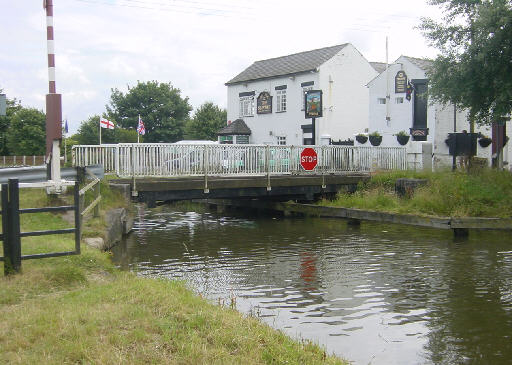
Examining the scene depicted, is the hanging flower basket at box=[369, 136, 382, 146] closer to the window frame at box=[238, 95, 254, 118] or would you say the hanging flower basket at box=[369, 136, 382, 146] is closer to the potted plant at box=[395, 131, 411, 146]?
the potted plant at box=[395, 131, 411, 146]

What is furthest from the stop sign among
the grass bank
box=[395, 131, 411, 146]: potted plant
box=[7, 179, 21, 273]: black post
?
box=[7, 179, 21, 273]: black post

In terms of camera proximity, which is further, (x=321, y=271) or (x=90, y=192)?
(x=90, y=192)

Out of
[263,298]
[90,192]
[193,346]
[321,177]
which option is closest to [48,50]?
[90,192]

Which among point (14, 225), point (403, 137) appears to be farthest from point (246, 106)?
point (14, 225)

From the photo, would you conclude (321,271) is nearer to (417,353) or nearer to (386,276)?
(386,276)

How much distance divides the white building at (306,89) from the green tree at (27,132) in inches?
1012

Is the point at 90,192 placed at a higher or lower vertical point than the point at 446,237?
higher

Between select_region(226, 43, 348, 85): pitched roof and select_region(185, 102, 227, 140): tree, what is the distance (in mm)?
17274

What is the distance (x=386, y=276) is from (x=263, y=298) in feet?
10.1

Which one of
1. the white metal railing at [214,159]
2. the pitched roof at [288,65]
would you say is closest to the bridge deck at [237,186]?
the white metal railing at [214,159]

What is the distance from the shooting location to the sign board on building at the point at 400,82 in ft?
97.2

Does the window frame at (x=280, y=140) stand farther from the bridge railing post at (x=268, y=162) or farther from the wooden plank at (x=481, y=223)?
the wooden plank at (x=481, y=223)

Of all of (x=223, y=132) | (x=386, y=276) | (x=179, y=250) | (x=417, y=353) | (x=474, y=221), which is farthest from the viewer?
(x=223, y=132)

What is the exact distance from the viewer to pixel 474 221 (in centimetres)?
1617
